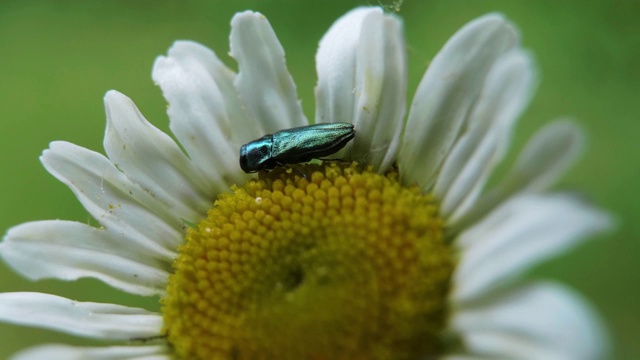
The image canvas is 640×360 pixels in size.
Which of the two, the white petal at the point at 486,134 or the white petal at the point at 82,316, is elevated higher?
the white petal at the point at 486,134

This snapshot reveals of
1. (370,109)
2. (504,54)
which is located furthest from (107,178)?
(504,54)

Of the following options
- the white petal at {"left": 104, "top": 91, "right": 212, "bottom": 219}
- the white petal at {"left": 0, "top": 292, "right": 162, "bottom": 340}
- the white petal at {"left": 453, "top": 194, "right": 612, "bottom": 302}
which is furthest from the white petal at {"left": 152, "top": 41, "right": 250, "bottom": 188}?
the white petal at {"left": 453, "top": 194, "right": 612, "bottom": 302}

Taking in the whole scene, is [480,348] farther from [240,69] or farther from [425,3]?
[425,3]

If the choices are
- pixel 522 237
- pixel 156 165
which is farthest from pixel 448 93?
pixel 156 165

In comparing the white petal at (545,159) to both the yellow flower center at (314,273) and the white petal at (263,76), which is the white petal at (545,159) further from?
the white petal at (263,76)

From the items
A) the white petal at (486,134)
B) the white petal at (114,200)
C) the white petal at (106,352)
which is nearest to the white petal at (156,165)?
the white petal at (114,200)

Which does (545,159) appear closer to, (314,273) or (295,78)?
(314,273)
